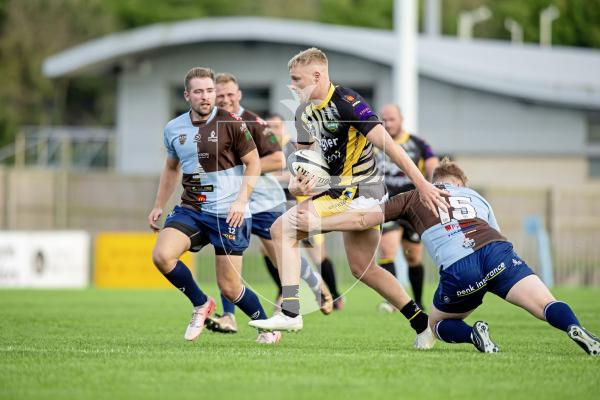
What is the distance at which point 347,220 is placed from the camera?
342 inches

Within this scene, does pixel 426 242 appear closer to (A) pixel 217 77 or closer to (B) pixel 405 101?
(A) pixel 217 77

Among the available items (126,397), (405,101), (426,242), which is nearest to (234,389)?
(126,397)

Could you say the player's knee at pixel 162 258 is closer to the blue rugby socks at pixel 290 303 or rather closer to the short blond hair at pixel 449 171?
the blue rugby socks at pixel 290 303

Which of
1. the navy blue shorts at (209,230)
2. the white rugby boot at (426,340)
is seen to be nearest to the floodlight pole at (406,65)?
the navy blue shorts at (209,230)

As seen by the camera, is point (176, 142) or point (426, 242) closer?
point (426, 242)

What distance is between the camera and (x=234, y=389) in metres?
6.58

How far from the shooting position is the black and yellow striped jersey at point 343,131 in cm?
864

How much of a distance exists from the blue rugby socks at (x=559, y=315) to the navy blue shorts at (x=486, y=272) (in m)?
0.31

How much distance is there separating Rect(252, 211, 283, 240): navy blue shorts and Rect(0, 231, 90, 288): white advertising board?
40.8ft

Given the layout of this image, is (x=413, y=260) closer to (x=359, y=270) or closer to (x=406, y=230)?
(x=406, y=230)

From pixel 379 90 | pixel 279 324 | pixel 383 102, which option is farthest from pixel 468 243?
pixel 379 90

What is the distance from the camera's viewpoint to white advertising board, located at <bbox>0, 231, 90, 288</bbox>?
906 inches

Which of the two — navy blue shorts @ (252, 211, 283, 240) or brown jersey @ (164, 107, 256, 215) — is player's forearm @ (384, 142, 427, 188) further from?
navy blue shorts @ (252, 211, 283, 240)

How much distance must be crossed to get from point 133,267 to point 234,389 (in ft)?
57.5
